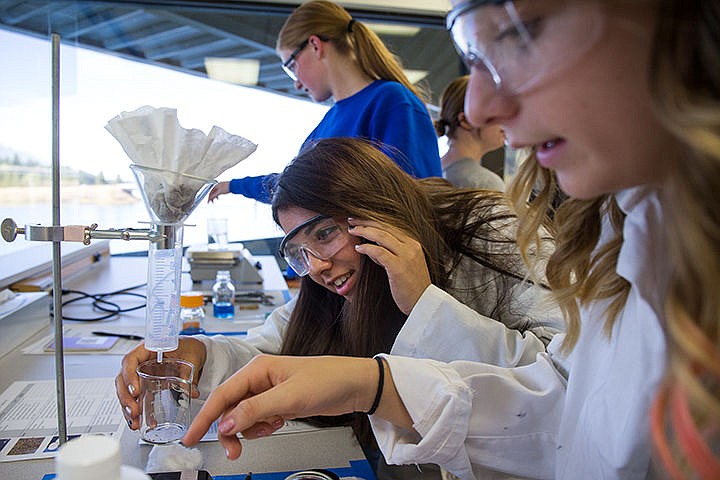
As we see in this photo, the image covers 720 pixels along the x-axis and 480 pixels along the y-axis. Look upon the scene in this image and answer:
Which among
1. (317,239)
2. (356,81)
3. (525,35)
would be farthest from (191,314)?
(525,35)

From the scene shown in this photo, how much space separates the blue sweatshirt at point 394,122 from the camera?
2049 millimetres

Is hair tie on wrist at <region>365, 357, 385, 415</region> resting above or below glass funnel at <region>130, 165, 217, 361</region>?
below

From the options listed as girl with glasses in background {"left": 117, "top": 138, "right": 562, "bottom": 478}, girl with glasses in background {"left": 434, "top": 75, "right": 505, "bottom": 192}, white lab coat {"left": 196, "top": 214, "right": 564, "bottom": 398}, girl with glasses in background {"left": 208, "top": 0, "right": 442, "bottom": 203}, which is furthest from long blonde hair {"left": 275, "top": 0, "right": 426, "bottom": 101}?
white lab coat {"left": 196, "top": 214, "right": 564, "bottom": 398}

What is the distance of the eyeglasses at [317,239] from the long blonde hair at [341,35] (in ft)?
3.69

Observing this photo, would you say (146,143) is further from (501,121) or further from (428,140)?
(428,140)

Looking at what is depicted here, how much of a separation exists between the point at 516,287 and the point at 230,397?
0.75 metres

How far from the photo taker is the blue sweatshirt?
2.05m

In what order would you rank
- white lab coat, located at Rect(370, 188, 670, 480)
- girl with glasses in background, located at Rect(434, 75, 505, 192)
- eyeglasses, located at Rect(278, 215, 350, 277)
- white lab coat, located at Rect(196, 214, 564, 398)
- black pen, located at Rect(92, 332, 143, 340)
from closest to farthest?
white lab coat, located at Rect(370, 188, 670, 480) → white lab coat, located at Rect(196, 214, 564, 398) → eyeglasses, located at Rect(278, 215, 350, 277) → black pen, located at Rect(92, 332, 143, 340) → girl with glasses in background, located at Rect(434, 75, 505, 192)

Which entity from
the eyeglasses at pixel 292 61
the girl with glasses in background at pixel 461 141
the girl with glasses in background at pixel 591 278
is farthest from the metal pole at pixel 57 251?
the girl with glasses in background at pixel 461 141

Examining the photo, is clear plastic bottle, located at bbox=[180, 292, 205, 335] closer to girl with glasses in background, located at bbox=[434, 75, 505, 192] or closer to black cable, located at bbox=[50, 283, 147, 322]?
black cable, located at bbox=[50, 283, 147, 322]

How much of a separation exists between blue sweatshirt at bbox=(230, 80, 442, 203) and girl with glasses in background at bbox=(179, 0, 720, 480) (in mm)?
1167

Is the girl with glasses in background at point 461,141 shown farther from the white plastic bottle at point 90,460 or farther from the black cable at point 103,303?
the white plastic bottle at point 90,460

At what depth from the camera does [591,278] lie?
31.6 inches

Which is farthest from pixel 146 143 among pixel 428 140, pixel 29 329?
pixel 428 140
